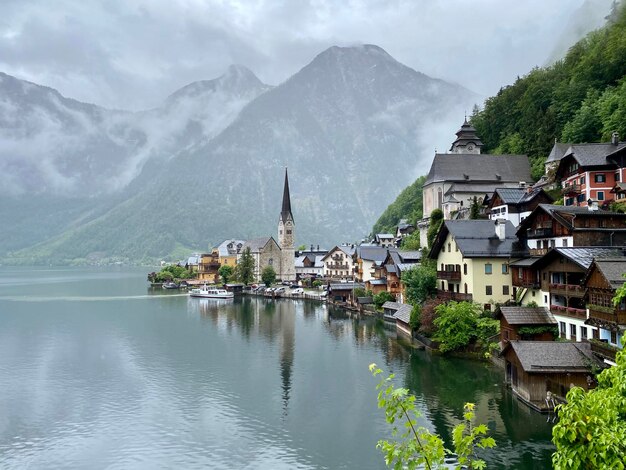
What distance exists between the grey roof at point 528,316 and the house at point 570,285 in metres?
0.54

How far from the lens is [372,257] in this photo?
93438 millimetres

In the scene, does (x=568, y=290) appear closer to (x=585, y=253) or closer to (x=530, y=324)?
(x=585, y=253)

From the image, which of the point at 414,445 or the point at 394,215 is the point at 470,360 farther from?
the point at 394,215

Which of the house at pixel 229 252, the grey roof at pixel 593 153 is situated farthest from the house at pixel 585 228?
the house at pixel 229 252

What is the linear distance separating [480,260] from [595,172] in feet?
63.0

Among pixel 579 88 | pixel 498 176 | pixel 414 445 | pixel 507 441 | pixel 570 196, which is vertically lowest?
pixel 507 441

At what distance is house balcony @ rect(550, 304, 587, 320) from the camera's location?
33.8 metres

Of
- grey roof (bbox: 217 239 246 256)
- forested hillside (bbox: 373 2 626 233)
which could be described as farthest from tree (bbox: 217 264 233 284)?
forested hillside (bbox: 373 2 626 233)

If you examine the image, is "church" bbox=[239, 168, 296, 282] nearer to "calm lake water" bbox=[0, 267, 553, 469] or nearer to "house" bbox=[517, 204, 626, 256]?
"calm lake water" bbox=[0, 267, 553, 469]

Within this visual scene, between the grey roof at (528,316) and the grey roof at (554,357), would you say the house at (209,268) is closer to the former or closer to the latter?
the grey roof at (528,316)

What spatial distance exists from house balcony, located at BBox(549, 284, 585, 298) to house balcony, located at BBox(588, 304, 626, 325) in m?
3.03

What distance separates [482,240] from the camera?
49750 millimetres

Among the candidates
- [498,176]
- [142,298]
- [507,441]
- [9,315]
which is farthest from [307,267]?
[507,441]

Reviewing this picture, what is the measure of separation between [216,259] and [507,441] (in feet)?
458
